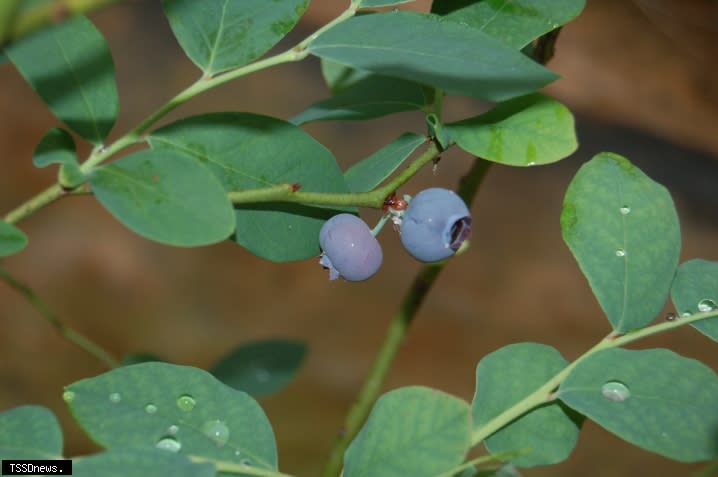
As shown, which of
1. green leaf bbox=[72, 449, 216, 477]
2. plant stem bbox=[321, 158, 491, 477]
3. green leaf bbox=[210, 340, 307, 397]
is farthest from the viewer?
green leaf bbox=[210, 340, 307, 397]

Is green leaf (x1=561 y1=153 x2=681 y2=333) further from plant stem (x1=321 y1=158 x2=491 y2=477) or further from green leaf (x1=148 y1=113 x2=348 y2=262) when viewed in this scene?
plant stem (x1=321 y1=158 x2=491 y2=477)

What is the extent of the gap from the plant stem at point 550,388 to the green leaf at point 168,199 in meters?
0.22

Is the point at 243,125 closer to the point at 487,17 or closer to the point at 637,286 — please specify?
the point at 487,17

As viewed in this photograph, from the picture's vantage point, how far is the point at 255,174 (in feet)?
1.93

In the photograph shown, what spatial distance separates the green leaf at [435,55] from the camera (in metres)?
0.49

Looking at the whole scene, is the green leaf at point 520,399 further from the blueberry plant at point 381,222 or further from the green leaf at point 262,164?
the green leaf at point 262,164

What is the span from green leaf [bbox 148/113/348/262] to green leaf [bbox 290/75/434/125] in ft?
0.25

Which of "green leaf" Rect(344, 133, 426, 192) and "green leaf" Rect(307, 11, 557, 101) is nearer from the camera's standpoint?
"green leaf" Rect(307, 11, 557, 101)

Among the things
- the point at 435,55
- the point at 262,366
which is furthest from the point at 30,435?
the point at 262,366

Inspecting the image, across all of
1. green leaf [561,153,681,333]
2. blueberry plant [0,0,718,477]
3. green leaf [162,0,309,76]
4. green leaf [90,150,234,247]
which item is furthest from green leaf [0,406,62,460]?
green leaf [561,153,681,333]

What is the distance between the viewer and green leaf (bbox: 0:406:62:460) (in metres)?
0.51

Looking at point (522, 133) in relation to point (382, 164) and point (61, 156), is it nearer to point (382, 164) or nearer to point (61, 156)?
point (382, 164)

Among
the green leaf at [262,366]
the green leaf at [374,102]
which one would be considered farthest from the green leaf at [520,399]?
the green leaf at [262,366]

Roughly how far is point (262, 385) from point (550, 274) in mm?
1087
